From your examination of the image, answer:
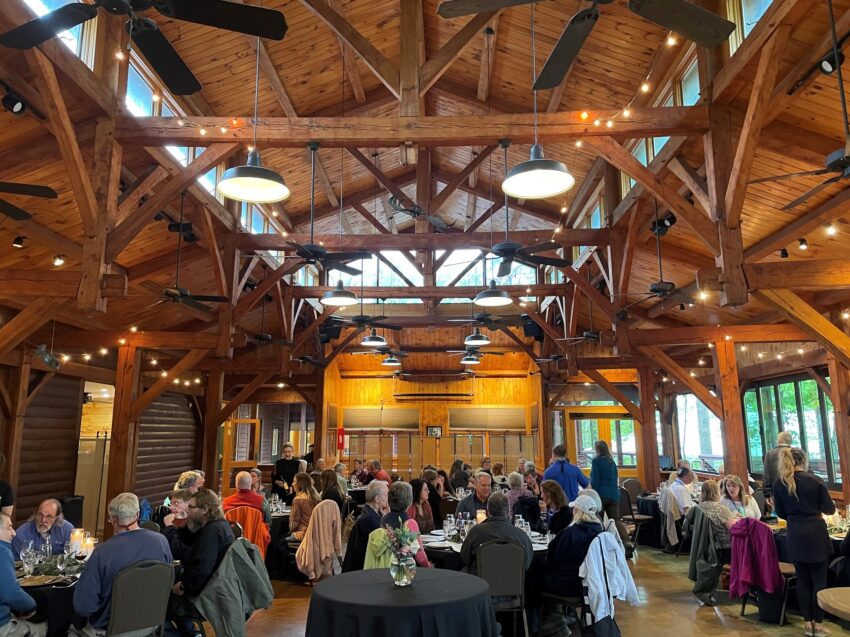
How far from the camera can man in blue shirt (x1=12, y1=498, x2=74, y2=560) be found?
5.43m

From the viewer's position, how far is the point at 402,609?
3.34 m

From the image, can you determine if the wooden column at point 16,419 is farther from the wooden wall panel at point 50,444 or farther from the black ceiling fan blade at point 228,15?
the black ceiling fan blade at point 228,15

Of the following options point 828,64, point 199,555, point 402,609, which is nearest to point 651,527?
point 828,64

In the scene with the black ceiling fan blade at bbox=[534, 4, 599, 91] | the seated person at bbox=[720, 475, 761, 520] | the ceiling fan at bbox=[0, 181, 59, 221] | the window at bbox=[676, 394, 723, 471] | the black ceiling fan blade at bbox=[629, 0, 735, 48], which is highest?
the black ceiling fan blade at bbox=[534, 4, 599, 91]

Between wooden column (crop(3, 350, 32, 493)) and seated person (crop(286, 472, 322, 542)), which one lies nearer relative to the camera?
seated person (crop(286, 472, 322, 542))

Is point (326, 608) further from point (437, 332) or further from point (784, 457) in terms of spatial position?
point (437, 332)

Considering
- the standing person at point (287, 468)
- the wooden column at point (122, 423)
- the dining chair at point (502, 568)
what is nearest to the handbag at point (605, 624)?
the dining chair at point (502, 568)

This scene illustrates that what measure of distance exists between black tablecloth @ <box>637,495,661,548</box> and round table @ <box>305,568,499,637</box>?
7728 millimetres

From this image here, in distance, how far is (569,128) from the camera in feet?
21.4

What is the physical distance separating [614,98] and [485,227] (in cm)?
790

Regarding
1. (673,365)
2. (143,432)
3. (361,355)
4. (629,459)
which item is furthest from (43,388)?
(629,459)

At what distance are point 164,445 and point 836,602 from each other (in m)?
14.9

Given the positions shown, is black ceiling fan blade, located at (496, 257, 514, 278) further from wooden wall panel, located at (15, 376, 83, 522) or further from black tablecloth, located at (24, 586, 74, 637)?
wooden wall panel, located at (15, 376, 83, 522)

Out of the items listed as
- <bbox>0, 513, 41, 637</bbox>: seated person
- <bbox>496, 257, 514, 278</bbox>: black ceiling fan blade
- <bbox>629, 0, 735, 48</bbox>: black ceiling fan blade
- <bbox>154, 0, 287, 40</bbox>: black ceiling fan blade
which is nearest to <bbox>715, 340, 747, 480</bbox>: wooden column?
<bbox>496, 257, 514, 278</bbox>: black ceiling fan blade
